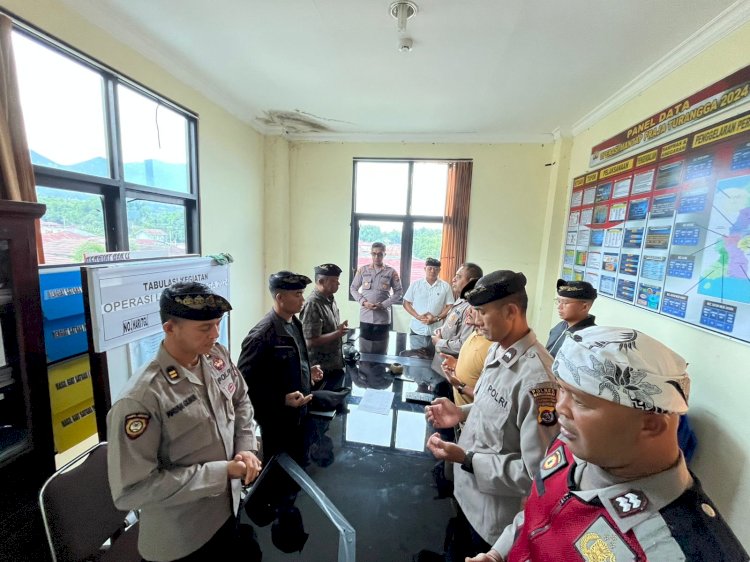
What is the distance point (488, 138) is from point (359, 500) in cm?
430

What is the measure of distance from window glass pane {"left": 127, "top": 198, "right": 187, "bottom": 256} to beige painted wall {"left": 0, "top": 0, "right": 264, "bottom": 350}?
0.23 metres

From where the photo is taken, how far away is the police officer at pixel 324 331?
2123 millimetres

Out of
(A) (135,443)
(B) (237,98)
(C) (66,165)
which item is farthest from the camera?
(B) (237,98)

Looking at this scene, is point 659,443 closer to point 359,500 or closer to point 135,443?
point 359,500

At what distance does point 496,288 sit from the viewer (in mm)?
1149

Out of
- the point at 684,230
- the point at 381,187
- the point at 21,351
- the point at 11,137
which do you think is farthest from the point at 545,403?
the point at 381,187

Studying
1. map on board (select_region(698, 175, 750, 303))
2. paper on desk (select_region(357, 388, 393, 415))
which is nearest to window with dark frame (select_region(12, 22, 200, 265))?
paper on desk (select_region(357, 388, 393, 415))

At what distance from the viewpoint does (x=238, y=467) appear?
3.48 ft

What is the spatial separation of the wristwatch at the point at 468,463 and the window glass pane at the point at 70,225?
253 cm

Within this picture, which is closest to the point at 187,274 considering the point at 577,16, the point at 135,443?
the point at 135,443

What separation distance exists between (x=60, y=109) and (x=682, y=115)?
13.5ft

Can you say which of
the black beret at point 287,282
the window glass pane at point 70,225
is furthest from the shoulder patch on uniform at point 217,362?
the window glass pane at point 70,225

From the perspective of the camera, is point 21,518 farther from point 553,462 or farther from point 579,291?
point 579,291

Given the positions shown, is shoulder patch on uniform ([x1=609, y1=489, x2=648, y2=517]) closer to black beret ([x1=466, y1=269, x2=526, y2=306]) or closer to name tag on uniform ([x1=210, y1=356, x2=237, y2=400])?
black beret ([x1=466, y1=269, x2=526, y2=306])
